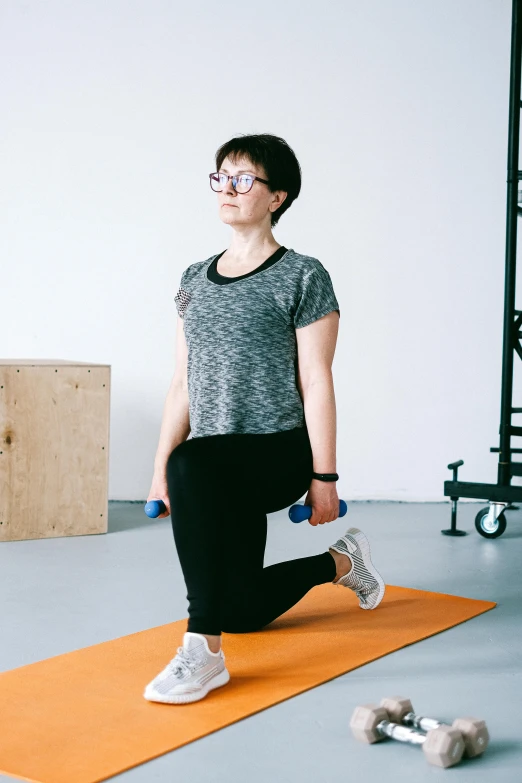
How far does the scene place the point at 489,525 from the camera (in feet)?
11.8

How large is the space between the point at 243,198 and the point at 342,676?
3.47ft

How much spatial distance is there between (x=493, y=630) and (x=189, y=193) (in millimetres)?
2561

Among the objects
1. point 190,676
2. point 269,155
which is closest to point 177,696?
point 190,676

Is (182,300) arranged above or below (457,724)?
above

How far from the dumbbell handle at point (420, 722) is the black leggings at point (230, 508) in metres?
0.43

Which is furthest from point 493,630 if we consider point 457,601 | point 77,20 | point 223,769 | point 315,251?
point 77,20

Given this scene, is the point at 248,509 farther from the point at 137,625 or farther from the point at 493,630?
the point at 493,630

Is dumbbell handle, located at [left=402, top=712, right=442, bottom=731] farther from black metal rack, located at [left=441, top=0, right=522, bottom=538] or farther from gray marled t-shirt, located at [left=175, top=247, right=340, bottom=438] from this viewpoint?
black metal rack, located at [left=441, top=0, right=522, bottom=538]

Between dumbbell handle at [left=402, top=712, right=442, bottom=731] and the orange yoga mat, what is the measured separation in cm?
29

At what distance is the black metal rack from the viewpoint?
11.6ft

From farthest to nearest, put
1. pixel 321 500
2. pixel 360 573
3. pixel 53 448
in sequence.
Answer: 1. pixel 53 448
2. pixel 360 573
3. pixel 321 500

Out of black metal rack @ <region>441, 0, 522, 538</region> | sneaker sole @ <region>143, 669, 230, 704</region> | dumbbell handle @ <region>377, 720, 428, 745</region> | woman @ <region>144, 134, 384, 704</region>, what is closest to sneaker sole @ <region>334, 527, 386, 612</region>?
woman @ <region>144, 134, 384, 704</region>

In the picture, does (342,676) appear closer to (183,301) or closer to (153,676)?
(153,676)

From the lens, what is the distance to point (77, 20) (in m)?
4.20
